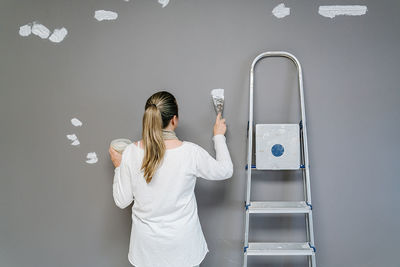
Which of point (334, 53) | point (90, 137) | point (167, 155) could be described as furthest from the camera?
point (90, 137)

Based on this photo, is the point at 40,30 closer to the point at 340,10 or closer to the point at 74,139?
the point at 74,139

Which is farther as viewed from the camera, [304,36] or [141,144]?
[304,36]

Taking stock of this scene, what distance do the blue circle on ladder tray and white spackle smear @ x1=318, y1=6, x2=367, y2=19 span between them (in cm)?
82

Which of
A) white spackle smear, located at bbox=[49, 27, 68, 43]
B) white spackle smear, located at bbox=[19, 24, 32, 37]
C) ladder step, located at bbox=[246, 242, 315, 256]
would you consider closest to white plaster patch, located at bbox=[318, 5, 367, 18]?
ladder step, located at bbox=[246, 242, 315, 256]

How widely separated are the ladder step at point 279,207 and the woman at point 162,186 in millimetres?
341

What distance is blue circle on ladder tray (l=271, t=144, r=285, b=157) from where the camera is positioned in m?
1.55

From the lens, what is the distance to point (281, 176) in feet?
5.48

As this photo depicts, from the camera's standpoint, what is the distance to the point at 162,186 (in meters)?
1.24

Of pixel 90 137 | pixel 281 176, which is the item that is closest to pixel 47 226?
pixel 90 137

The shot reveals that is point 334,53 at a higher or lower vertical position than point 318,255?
higher

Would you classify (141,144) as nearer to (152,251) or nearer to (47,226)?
(152,251)

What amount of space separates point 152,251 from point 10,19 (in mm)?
1673

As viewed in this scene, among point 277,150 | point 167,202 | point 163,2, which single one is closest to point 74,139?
point 167,202

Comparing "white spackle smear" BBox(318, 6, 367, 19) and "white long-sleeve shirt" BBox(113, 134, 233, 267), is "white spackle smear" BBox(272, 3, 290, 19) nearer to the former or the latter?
"white spackle smear" BBox(318, 6, 367, 19)
